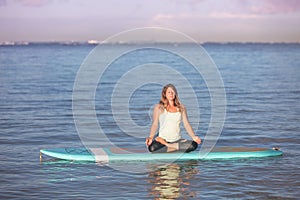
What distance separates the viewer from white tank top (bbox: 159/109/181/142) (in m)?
12.0

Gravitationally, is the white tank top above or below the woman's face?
below

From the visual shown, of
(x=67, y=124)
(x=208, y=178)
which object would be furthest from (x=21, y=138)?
(x=208, y=178)

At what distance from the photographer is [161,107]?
1188 cm

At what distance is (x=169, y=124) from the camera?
1205 centimetres

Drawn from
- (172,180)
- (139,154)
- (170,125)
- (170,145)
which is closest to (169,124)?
(170,125)

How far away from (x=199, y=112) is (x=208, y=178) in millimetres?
10391

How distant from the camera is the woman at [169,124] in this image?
11723 millimetres

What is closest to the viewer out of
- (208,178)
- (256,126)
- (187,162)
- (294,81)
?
(208,178)

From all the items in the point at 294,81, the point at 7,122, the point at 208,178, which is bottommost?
the point at 208,178

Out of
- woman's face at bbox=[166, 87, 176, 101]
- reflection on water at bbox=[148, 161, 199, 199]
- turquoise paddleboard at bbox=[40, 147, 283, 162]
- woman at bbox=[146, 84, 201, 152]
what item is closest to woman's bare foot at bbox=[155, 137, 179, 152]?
woman at bbox=[146, 84, 201, 152]

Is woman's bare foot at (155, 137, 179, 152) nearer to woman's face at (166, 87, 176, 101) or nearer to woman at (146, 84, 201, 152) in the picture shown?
woman at (146, 84, 201, 152)

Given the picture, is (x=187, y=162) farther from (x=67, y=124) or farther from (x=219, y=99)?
(x=219, y=99)

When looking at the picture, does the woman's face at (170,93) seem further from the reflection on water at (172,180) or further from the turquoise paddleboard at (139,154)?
the reflection on water at (172,180)

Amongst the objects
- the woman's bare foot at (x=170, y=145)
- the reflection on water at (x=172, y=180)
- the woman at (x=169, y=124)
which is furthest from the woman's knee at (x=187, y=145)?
the reflection on water at (x=172, y=180)
